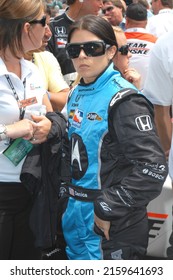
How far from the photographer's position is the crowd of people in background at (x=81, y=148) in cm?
185

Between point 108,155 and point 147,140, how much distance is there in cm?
20

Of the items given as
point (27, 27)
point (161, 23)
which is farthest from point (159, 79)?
point (161, 23)

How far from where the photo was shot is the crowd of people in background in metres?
1.85

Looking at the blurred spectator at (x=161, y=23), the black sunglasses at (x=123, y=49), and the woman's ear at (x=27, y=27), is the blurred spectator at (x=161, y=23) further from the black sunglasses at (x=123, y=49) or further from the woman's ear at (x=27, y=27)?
the woman's ear at (x=27, y=27)

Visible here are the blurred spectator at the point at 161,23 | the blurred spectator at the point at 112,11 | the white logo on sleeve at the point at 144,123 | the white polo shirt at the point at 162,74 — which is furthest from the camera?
the blurred spectator at the point at 161,23

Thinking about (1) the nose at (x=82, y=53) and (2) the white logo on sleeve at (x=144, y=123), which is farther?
(1) the nose at (x=82, y=53)

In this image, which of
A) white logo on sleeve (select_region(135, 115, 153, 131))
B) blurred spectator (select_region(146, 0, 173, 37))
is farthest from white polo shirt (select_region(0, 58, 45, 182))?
blurred spectator (select_region(146, 0, 173, 37))

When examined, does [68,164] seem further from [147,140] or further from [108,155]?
[147,140]

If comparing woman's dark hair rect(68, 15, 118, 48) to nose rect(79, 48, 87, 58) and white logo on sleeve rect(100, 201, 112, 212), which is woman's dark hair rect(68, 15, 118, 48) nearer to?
nose rect(79, 48, 87, 58)

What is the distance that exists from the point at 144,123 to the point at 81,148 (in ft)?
1.04

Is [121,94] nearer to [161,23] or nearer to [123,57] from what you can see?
[123,57]

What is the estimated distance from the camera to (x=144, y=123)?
1.84 meters

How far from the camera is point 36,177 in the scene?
216cm

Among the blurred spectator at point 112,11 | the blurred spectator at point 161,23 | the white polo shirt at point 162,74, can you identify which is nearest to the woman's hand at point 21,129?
the white polo shirt at point 162,74
